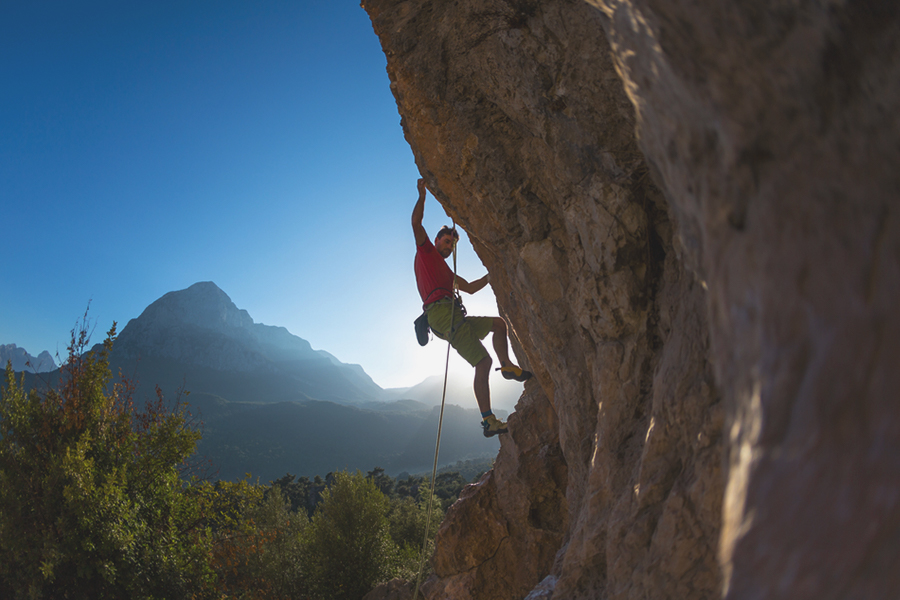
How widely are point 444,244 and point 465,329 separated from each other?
1527 mm

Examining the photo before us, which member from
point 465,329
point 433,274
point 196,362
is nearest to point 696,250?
point 465,329

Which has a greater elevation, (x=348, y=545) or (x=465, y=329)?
(x=465, y=329)

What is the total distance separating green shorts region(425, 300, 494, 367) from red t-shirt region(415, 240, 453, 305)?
0.46ft

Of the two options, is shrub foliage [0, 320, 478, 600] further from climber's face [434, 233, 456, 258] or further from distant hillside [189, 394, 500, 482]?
distant hillside [189, 394, 500, 482]

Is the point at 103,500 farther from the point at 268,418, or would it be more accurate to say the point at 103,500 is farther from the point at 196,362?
the point at 196,362

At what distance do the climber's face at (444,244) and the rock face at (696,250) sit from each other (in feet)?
4.56

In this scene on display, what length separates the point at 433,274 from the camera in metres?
6.62

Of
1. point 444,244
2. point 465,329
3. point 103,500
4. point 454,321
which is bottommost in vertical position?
point 103,500

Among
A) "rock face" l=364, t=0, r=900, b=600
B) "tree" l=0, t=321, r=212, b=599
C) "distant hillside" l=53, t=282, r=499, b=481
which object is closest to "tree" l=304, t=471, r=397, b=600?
"tree" l=0, t=321, r=212, b=599

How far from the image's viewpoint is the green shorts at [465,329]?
21.2 ft

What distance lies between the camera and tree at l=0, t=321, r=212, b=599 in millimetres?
7320

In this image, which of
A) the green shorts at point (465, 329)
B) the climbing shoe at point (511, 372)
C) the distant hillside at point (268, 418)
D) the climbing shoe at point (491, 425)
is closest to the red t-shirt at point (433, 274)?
the green shorts at point (465, 329)

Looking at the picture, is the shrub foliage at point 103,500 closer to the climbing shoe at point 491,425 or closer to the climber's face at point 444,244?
the climbing shoe at point 491,425

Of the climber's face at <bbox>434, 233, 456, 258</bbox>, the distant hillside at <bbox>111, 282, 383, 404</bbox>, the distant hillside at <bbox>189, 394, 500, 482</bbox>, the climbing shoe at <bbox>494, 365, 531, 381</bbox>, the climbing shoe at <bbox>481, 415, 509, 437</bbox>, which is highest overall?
the climber's face at <bbox>434, 233, 456, 258</bbox>
